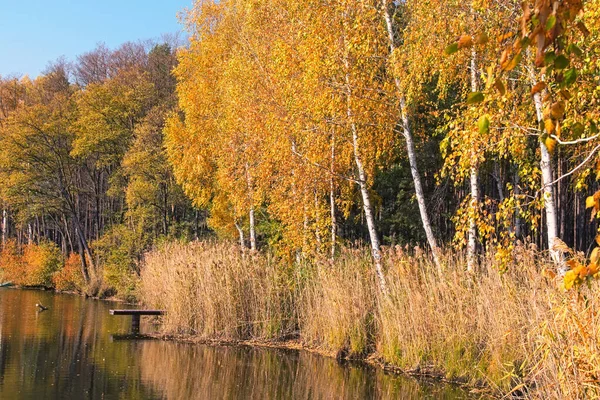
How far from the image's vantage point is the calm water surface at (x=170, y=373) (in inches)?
364

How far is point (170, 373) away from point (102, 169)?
2653 centimetres

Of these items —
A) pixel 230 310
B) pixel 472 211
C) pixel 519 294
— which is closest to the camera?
pixel 472 211

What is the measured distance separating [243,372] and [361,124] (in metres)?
4.75

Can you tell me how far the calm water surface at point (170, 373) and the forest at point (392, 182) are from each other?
0.70m

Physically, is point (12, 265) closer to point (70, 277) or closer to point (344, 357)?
point (70, 277)

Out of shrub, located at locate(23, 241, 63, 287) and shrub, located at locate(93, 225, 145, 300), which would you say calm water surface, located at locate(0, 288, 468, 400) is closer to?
shrub, located at locate(93, 225, 145, 300)

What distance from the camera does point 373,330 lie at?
1157 cm

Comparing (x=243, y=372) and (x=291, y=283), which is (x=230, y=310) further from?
(x=243, y=372)

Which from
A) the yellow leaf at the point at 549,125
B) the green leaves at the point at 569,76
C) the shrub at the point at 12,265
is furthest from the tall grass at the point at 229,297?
the shrub at the point at 12,265

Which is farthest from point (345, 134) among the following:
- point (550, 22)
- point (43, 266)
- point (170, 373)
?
point (43, 266)

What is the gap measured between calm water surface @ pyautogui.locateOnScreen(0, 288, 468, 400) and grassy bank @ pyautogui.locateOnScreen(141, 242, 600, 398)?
1.80 ft

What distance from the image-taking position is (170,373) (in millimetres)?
10672

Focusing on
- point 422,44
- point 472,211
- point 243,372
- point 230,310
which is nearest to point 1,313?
point 230,310

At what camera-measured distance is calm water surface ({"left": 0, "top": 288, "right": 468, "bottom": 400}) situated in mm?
9242
